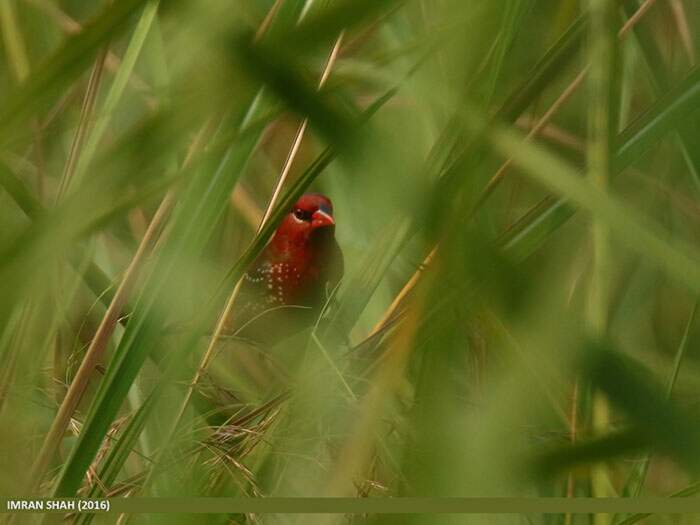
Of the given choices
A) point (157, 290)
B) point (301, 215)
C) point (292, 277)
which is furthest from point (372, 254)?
point (301, 215)

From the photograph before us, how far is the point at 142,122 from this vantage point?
364 millimetres

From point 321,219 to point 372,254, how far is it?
0.78m

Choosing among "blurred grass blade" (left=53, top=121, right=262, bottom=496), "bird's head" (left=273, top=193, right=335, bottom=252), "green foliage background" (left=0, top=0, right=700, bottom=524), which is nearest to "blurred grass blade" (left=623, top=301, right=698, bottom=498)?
"green foliage background" (left=0, top=0, right=700, bottom=524)

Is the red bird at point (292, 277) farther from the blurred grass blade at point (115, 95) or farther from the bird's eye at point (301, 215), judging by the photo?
the blurred grass blade at point (115, 95)

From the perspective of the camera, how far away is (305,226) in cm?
145

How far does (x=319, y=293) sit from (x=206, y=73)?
83 centimetres

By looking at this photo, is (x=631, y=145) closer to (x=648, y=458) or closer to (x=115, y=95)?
(x=648, y=458)

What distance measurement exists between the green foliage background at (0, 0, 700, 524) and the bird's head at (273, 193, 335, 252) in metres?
0.38

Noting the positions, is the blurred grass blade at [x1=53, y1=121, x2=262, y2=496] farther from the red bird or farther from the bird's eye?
the bird's eye

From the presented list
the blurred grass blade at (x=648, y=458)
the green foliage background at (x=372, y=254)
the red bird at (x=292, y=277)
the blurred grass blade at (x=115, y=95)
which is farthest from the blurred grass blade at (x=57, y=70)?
the red bird at (x=292, y=277)

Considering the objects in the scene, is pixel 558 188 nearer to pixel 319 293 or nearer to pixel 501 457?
pixel 501 457

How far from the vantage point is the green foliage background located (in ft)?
1.00

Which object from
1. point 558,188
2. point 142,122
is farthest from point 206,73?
point 558,188

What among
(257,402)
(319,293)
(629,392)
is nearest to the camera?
(629,392)
